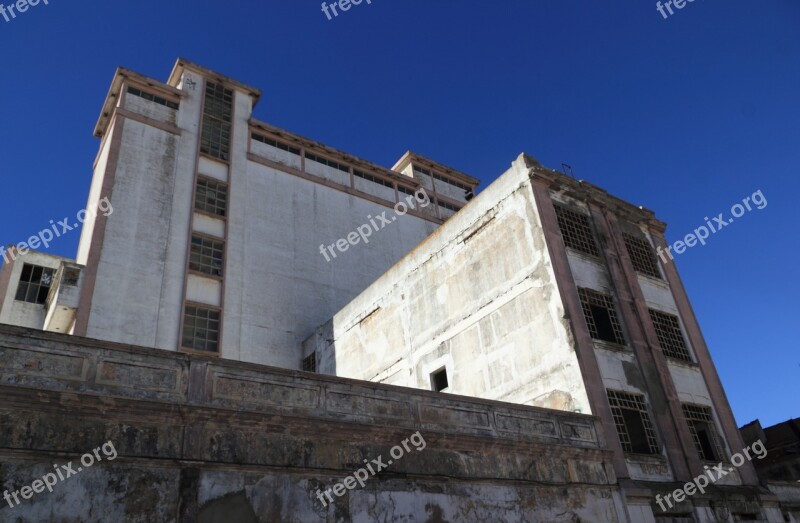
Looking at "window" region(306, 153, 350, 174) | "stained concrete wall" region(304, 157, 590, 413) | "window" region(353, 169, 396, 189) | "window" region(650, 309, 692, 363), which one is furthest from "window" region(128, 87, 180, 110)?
"window" region(650, 309, 692, 363)

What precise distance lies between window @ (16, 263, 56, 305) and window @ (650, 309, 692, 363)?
68.0ft

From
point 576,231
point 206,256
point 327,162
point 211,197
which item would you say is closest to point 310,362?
point 206,256

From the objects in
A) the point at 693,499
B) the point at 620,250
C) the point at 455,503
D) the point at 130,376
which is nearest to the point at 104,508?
the point at 130,376

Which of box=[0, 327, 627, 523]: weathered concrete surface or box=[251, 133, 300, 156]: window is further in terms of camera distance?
box=[251, 133, 300, 156]: window

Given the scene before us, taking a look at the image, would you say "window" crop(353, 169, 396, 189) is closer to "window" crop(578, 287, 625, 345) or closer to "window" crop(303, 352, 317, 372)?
"window" crop(303, 352, 317, 372)

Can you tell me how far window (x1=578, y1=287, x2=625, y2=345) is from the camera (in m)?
16.1

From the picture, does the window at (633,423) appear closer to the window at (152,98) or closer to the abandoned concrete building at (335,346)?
the abandoned concrete building at (335,346)

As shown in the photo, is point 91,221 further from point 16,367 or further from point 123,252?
point 16,367

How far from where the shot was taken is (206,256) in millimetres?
23953

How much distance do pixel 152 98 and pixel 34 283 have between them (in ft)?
32.6

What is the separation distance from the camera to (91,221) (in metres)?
22.2

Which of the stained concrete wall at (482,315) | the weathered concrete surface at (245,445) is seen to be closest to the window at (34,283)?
the stained concrete wall at (482,315)

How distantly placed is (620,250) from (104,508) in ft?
50.9

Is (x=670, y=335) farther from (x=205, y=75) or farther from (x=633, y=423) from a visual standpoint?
(x=205, y=75)
